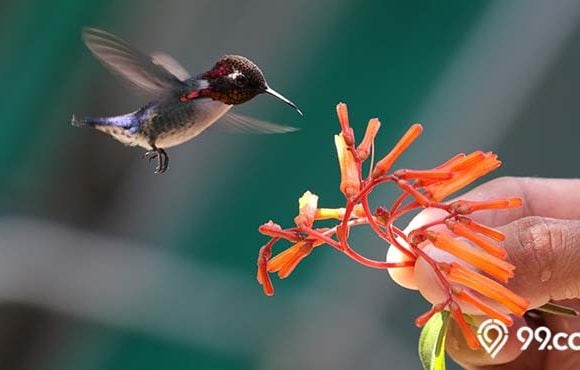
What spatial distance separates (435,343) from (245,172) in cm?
86

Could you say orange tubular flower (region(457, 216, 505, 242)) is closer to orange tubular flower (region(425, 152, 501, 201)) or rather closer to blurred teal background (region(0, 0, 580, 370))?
orange tubular flower (region(425, 152, 501, 201))

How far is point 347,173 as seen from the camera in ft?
1.66

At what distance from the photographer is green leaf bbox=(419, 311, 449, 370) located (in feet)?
1.66

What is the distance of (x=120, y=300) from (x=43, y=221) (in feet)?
0.60

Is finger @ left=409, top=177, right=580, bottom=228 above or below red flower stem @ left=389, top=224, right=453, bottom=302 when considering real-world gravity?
above

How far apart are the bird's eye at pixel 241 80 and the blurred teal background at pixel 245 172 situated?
0.72 meters

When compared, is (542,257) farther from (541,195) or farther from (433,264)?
(541,195)

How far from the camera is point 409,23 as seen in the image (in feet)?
4.27

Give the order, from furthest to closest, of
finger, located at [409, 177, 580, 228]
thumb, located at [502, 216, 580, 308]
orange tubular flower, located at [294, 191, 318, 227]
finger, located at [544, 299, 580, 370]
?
finger, located at [409, 177, 580, 228]
finger, located at [544, 299, 580, 370]
thumb, located at [502, 216, 580, 308]
orange tubular flower, located at [294, 191, 318, 227]

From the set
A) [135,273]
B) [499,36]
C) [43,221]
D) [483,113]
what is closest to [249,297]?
[135,273]

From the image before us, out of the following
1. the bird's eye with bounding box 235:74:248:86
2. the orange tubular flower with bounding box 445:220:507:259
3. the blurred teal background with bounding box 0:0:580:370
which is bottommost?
the blurred teal background with bounding box 0:0:580:370

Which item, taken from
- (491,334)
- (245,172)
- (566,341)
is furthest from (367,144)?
(245,172)

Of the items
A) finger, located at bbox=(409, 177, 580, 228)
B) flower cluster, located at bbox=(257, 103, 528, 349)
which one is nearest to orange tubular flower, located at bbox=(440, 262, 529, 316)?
flower cluster, located at bbox=(257, 103, 528, 349)

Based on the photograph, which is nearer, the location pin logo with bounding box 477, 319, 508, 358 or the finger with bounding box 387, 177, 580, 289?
the location pin logo with bounding box 477, 319, 508, 358
